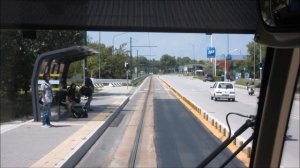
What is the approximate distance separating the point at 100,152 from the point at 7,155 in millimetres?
2420

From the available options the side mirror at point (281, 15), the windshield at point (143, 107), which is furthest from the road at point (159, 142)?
the side mirror at point (281, 15)

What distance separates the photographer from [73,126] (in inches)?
677

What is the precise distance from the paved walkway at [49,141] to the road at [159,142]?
0.32 metres

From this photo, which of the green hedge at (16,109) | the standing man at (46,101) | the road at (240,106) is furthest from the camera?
the green hedge at (16,109)

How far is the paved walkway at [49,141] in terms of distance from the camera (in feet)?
33.9

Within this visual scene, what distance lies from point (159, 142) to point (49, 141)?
295cm

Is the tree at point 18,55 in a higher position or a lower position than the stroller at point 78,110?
higher

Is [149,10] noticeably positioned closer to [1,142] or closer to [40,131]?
[1,142]

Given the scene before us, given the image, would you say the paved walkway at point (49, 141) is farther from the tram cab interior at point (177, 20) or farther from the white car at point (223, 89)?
the tram cab interior at point (177, 20)

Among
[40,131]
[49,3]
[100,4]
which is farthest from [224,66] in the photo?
[40,131]

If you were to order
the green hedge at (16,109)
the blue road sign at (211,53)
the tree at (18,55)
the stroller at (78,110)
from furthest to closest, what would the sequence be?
the green hedge at (16,109), the tree at (18,55), the stroller at (78,110), the blue road sign at (211,53)

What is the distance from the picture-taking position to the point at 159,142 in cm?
1445

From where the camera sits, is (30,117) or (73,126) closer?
(73,126)

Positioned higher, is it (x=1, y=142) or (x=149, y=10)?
(x=149, y=10)
